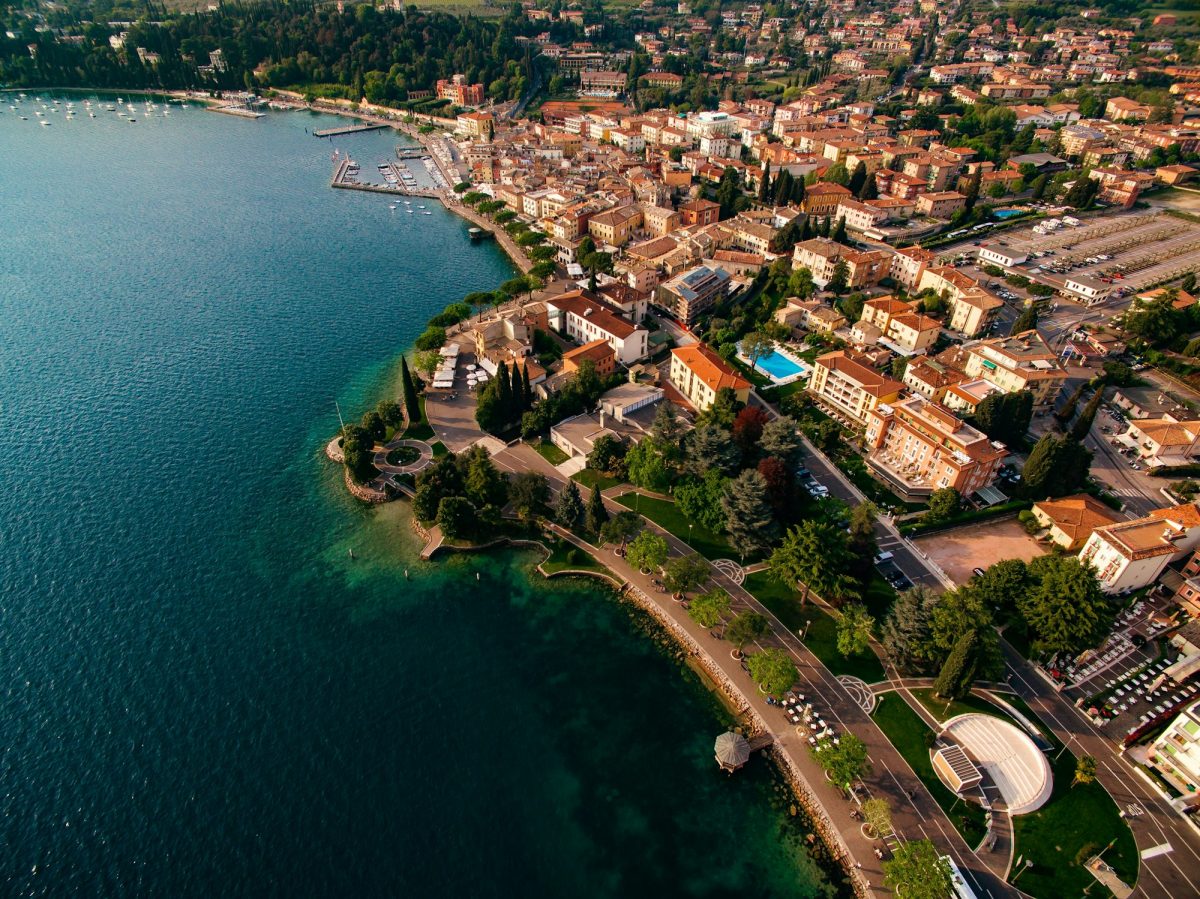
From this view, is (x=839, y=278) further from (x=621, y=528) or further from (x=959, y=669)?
(x=959, y=669)

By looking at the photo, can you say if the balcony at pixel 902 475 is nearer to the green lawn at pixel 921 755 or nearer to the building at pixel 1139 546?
the building at pixel 1139 546

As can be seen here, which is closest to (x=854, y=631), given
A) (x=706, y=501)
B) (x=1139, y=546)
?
(x=706, y=501)

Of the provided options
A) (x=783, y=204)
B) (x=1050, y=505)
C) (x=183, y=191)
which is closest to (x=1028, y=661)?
(x=1050, y=505)

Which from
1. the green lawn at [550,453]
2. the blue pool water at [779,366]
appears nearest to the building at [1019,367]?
the blue pool water at [779,366]

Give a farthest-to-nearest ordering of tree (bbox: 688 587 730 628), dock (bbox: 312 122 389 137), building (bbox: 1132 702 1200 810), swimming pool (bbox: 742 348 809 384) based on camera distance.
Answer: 1. dock (bbox: 312 122 389 137)
2. swimming pool (bbox: 742 348 809 384)
3. tree (bbox: 688 587 730 628)
4. building (bbox: 1132 702 1200 810)

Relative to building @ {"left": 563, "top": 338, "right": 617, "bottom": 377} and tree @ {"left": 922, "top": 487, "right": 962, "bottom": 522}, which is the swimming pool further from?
tree @ {"left": 922, "top": 487, "right": 962, "bottom": 522}

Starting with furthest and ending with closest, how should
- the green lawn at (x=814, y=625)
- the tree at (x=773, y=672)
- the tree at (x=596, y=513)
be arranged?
the tree at (x=596, y=513), the green lawn at (x=814, y=625), the tree at (x=773, y=672)

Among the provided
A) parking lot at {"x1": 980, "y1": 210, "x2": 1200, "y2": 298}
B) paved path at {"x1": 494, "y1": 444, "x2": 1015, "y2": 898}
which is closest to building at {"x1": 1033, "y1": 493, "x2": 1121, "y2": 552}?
paved path at {"x1": 494, "y1": 444, "x2": 1015, "y2": 898}
